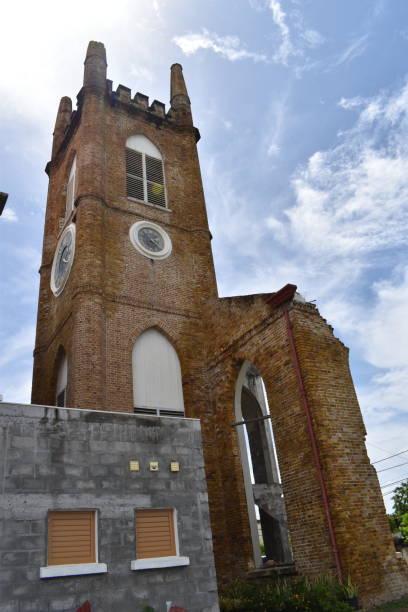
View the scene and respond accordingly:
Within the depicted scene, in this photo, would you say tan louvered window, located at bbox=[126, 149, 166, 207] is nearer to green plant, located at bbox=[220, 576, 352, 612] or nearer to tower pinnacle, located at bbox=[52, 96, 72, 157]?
tower pinnacle, located at bbox=[52, 96, 72, 157]

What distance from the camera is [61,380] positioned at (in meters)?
16.8

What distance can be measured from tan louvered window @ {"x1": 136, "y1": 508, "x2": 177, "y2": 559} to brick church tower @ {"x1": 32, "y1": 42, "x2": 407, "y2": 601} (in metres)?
3.45

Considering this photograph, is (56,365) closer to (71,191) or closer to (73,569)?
(71,191)

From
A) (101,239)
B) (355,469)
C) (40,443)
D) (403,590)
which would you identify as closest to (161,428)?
(40,443)

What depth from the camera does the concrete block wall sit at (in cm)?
795

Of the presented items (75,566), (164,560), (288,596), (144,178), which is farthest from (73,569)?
(144,178)

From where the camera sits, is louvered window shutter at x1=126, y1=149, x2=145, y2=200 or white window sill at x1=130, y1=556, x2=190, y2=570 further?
louvered window shutter at x1=126, y1=149, x2=145, y2=200

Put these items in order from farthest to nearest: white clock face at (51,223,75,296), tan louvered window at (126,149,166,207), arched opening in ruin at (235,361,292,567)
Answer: tan louvered window at (126,149,166,207)
white clock face at (51,223,75,296)
arched opening in ruin at (235,361,292,567)

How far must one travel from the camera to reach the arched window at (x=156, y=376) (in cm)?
1538

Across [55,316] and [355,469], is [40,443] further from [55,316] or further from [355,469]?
[55,316]

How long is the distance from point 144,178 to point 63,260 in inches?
176

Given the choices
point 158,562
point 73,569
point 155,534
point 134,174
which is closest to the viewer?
point 73,569

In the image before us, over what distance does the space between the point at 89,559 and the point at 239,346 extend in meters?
7.90

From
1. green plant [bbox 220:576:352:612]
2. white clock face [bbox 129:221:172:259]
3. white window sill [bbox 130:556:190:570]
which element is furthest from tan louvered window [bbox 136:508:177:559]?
white clock face [bbox 129:221:172:259]
